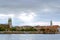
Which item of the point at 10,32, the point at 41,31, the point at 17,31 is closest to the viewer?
the point at 10,32

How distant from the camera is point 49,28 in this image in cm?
11450

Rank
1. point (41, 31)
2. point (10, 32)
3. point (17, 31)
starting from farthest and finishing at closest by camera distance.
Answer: point (41, 31), point (17, 31), point (10, 32)

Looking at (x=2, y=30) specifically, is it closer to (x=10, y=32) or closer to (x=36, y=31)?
(x=10, y=32)

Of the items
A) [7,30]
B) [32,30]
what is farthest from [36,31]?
[7,30]

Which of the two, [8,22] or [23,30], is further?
[8,22]

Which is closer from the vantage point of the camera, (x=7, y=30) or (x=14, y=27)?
(x=7, y=30)

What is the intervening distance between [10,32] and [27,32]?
8.80 meters

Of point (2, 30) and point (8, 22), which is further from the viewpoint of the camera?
point (8, 22)

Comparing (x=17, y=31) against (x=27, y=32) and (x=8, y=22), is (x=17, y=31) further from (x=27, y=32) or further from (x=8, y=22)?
(x=8, y=22)

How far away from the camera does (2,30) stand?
335 feet

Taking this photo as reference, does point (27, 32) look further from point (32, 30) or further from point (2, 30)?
point (2, 30)

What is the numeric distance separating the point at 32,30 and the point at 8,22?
20.0m

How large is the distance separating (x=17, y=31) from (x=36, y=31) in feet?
25.6

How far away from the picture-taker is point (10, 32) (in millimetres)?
101562
